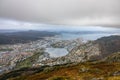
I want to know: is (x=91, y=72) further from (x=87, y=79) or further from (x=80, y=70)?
(x=87, y=79)

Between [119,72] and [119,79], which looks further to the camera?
[119,72]

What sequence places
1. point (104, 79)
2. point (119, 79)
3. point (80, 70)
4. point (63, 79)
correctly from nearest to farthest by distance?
1. point (119, 79)
2. point (104, 79)
3. point (63, 79)
4. point (80, 70)

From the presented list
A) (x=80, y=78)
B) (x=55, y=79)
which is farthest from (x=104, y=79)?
(x=55, y=79)

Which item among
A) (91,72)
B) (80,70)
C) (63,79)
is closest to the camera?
(63,79)

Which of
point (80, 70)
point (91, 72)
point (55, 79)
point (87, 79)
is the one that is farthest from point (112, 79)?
point (80, 70)

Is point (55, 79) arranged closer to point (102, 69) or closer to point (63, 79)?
point (63, 79)

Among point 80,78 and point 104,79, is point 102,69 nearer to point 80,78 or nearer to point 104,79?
point 80,78

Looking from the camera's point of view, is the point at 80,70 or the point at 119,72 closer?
the point at 119,72

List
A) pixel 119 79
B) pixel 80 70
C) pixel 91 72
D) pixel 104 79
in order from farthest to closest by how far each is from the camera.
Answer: pixel 80 70
pixel 91 72
pixel 104 79
pixel 119 79

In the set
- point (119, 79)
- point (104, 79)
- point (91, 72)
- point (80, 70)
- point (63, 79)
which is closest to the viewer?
point (119, 79)
